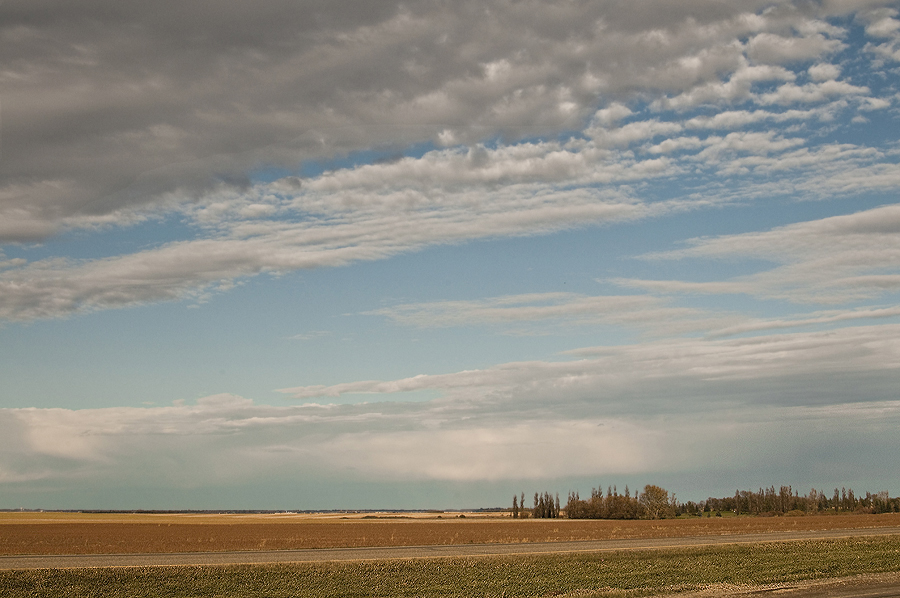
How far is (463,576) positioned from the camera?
38250mm

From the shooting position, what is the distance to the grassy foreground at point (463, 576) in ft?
110

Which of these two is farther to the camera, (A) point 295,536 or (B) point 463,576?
(A) point 295,536

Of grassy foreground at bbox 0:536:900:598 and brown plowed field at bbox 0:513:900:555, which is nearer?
grassy foreground at bbox 0:536:900:598

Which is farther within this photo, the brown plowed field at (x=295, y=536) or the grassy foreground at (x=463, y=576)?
the brown plowed field at (x=295, y=536)

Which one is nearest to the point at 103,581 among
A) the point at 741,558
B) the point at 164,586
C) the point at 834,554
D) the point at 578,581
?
the point at 164,586

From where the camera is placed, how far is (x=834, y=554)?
45.6 meters

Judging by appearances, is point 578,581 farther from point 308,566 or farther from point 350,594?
point 308,566

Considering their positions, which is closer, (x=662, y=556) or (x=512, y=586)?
(x=512, y=586)

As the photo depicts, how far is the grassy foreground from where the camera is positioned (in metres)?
33.5

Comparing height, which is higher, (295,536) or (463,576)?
(463,576)

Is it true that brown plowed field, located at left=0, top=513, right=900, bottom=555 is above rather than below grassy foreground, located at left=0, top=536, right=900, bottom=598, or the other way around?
below

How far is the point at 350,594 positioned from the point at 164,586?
965 cm

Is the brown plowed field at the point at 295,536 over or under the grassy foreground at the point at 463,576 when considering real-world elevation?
under

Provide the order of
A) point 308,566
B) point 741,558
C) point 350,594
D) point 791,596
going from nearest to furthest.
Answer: point 791,596 < point 350,594 < point 308,566 < point 741,558
